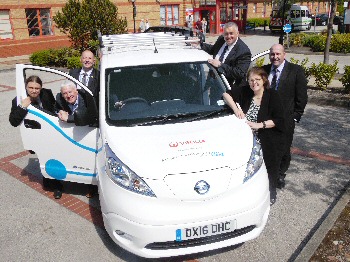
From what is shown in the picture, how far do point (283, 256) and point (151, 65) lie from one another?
2.82 meters

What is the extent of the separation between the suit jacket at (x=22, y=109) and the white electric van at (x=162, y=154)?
114 millimetres

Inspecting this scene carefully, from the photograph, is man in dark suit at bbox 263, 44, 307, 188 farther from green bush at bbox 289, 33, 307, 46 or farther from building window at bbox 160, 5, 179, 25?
building window at bbox 160, 5, 179, 25

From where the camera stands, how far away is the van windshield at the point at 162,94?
398 centimetres

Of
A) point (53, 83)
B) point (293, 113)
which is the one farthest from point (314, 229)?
point (53, 83)

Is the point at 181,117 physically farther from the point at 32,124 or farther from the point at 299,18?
the point at 299,18

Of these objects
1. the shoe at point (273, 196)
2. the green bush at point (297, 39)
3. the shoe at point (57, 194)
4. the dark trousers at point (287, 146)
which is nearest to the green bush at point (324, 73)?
the dark trousers at point (287, 146)

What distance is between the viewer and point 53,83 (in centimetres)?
1372

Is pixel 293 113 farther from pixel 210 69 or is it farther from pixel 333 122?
pixel 333 122

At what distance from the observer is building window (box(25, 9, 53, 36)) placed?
891 inches

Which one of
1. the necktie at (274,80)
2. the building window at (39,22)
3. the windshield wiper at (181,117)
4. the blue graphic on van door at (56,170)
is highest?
the building window at (39,22)

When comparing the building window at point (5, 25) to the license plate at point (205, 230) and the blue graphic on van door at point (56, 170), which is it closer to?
the blue graphic on van door at point (56, 170)

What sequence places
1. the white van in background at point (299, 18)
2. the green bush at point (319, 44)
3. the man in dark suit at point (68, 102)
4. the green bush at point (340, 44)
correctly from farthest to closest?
1. the white van in background at point (299, 18)
2. the green bush at point (319, 44)
3. the green bush at point (340, 44)
4. the man in dark suit at point (68, 102)

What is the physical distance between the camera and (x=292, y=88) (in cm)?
462

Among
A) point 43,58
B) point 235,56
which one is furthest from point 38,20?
point 235,56
